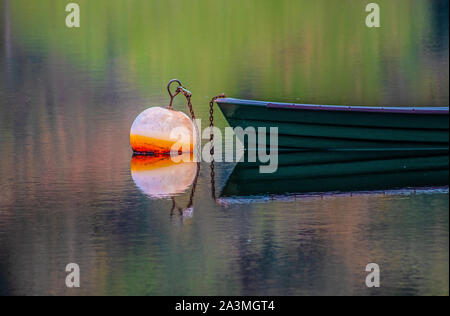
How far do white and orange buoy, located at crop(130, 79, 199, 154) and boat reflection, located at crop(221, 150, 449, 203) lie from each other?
3.93ft

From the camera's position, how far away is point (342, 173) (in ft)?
65.4

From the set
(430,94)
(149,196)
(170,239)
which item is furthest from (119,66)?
(170,239)

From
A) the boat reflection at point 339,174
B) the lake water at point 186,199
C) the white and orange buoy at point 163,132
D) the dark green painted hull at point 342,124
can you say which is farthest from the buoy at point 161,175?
the dark green painted hull at point 342,124

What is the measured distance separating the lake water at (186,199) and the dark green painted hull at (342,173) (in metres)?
0.36

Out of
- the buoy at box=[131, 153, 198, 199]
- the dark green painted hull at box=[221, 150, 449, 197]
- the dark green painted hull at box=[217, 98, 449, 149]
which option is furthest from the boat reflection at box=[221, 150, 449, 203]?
the buoy at box=[131, 153, 198, 199]

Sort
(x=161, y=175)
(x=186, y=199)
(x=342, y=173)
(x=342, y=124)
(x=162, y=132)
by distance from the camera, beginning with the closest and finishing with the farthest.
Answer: (x=186, y=199) < (x=161, y=175) < (x=342, y=173) < (x=162, y=132) < (x=342, y=124)

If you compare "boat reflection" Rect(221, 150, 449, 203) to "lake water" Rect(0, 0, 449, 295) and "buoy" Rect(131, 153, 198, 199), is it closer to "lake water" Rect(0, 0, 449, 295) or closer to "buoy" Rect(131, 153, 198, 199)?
"lake water" Rect(0, 0, 449, 295)

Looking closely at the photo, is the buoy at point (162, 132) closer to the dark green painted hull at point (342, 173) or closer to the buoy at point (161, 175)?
the buoy at point (161, 175)

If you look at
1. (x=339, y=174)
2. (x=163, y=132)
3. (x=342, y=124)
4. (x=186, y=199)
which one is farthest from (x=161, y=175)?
(x=342, y=124)

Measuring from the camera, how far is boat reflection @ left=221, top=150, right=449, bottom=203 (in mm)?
18656

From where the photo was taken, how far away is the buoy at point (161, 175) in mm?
18703

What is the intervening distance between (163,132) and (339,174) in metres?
3.32

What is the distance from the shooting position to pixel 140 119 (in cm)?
2120

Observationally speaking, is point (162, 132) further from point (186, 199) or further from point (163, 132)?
point (186, 199)
